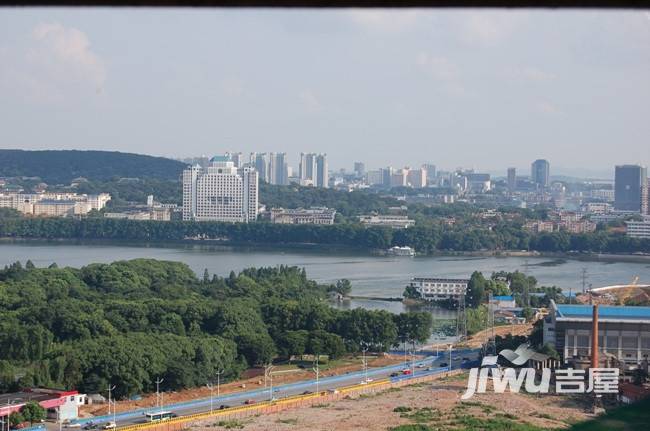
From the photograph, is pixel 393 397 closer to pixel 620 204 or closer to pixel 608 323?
pixel 608 323

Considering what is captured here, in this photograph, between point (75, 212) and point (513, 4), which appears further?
A: point (75, 212)

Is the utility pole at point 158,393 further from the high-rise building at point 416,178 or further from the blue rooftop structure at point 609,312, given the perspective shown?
the high-rise building at point 416,178

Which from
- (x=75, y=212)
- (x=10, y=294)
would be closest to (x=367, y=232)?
(x=75, y=212)

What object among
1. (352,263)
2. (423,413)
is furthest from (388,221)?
(423,413)

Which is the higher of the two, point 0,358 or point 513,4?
point 513,4

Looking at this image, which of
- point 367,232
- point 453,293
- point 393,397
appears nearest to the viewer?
point 393,397

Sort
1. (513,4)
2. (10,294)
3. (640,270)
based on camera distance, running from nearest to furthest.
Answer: (513,4) < (10,294) < (640,270)

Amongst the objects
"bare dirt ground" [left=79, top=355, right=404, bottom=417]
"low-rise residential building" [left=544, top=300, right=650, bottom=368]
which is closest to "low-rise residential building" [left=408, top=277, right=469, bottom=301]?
"bare dirt ground" [left=79, top=355, right=404, bottom=417]
